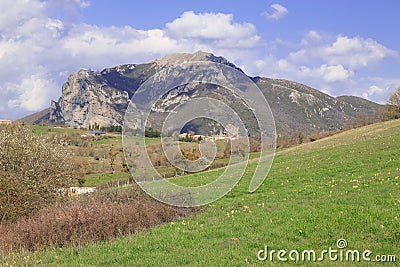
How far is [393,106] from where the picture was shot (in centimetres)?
9888

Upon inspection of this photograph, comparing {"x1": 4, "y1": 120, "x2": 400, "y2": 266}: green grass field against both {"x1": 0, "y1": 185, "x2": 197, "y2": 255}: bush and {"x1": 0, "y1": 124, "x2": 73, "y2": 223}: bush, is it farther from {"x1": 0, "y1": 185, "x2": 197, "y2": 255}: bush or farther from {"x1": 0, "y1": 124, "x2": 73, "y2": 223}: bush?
{"x1": 0, "y1": 124, "x2": 73, "y2": 223}: bush

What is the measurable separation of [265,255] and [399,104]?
3885 inches

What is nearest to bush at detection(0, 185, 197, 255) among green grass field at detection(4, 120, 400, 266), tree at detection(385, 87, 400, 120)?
green grass field at detection(4, 120, 400, 266)

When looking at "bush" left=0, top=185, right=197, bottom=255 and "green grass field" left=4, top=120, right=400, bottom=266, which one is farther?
"bush" left=0, top=185, right=197, bottom=255

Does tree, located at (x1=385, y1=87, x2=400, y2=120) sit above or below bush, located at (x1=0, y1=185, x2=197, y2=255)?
above

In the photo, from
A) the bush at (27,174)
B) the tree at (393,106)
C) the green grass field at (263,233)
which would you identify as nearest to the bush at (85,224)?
the green grass field at (263,233)

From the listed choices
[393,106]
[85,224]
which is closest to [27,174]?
[85,224]

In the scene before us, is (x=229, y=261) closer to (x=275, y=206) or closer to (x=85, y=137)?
(x=275, y=206)

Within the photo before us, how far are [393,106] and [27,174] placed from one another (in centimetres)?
9269

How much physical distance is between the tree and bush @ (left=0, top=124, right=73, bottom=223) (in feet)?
274

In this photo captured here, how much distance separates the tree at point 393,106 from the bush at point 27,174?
83557mm

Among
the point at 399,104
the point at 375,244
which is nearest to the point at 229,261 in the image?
the point at 375,244

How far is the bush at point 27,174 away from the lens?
1970cm

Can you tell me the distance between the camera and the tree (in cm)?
9716
